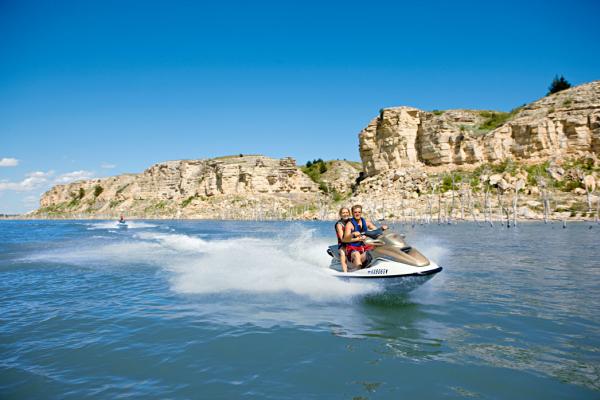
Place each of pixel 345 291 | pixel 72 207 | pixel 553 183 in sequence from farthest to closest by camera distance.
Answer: pixel 72 207 < pixel 553 183 < pixel 345 291

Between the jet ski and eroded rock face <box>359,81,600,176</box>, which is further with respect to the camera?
eroded rock face <box>359,81,600,176</box>

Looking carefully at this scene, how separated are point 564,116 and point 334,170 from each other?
95.4 m

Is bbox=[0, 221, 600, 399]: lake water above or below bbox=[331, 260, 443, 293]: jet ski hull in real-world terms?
below

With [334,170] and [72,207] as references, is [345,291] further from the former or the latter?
[72,207]

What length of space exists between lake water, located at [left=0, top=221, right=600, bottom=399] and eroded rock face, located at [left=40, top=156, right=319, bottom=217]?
116210mm

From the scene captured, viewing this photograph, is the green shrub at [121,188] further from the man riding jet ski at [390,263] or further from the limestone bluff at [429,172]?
the man riding jet ski at [390,263]

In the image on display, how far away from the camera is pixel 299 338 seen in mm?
7617

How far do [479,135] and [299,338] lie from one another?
305ft

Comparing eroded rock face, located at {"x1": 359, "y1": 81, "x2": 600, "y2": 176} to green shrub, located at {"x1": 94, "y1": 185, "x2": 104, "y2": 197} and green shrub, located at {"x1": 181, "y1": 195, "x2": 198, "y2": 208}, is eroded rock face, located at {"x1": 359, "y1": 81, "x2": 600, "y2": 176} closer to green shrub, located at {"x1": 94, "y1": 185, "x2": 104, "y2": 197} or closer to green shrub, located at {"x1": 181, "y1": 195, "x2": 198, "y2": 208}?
green shrub, located at {"x1": 181, "y1": 195, "x2": 198, "y2": 208}

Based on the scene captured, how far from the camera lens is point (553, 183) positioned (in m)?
71.5

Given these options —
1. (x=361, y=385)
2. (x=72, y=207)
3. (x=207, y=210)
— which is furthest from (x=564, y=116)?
(x=72, y=207)

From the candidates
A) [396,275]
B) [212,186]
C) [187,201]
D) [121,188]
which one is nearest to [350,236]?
[396,275]

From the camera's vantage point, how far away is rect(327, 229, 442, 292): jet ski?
941cm

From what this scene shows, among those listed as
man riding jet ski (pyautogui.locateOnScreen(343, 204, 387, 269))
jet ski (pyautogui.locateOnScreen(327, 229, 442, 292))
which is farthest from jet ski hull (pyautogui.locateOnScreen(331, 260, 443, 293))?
man riding jet ski (pyautogui.locateOnScreen(343, 204, 387, 269))
